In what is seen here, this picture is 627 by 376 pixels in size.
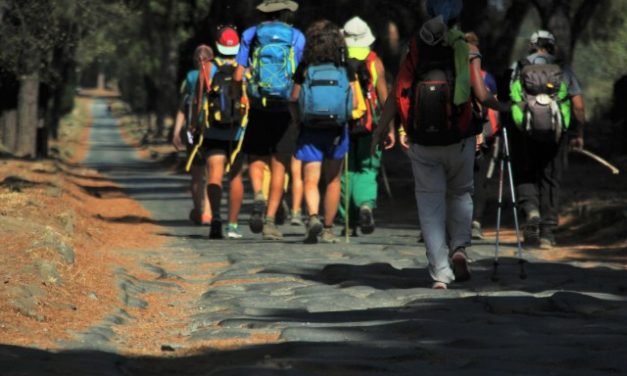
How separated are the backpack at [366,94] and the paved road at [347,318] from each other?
1043 millimetres

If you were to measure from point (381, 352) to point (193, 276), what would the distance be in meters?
4.44

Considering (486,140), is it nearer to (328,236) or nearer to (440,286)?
(328,236)

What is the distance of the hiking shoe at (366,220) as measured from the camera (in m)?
13.7

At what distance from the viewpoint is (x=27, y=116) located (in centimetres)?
3475

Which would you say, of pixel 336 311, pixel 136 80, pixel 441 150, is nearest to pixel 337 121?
pixel 441 150

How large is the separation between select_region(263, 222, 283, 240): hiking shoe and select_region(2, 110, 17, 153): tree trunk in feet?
79.4

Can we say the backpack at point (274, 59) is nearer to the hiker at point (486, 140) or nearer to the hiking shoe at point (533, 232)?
the hiker at point (486, 140)

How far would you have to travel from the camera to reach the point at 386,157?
31.9 m

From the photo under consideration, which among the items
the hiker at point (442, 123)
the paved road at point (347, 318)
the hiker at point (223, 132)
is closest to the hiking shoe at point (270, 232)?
the hiker at point (223, 132)

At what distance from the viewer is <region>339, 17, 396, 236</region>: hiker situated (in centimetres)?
1334

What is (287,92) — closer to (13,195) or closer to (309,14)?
(13,195)

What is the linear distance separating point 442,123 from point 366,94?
3965 mm

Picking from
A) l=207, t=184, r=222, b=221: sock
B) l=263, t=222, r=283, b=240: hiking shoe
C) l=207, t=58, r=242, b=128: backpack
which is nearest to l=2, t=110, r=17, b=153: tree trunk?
l=207, t=184, r=222, b=221: sock

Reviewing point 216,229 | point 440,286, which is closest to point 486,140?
point 216,229
